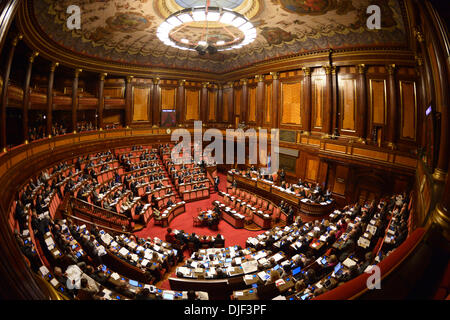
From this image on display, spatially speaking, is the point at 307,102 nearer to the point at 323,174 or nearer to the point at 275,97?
the point at 275,97

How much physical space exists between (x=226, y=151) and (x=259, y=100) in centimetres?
478

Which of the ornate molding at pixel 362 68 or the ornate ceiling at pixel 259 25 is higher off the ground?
the ornate ceiling at pixel 259 25

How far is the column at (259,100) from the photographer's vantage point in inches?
607

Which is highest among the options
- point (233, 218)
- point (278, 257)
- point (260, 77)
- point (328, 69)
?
point (260, 77)

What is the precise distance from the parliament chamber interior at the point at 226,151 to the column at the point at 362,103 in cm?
10

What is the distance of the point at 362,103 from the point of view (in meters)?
11.3

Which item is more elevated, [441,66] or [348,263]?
[441,66]

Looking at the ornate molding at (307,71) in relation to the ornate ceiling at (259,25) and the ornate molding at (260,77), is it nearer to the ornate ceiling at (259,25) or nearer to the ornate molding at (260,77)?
the ornate ceiling at (259,25)

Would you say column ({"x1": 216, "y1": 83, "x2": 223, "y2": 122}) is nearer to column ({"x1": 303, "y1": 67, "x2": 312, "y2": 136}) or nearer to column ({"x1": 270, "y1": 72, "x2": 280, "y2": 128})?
column ({"x1": 270, "y1": 72, "x2": 280, "y2": 128})

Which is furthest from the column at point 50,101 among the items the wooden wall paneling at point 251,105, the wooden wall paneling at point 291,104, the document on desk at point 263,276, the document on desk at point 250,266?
the wooden wall paneling at point 291,104

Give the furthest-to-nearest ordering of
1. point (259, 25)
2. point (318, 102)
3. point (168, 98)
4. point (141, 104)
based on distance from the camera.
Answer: point (168, 98), point (141, 104), point (318, 102), point (259, 25)

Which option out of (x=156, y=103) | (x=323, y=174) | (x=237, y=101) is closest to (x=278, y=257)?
(x=323, y=174)
